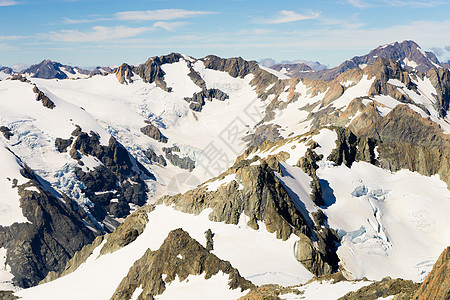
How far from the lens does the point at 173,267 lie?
5816 cm

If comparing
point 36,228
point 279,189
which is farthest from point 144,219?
point 36,228

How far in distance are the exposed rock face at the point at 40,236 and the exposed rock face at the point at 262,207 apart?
324 ft

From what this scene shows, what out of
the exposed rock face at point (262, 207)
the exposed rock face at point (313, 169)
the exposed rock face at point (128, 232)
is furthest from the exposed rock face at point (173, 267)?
the exposed rock face at point (313, 169)

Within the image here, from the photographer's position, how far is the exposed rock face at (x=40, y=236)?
15100 centimetres

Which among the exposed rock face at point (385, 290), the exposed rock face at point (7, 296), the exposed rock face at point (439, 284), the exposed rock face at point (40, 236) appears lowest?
the exposed rock face at point (40, 236)

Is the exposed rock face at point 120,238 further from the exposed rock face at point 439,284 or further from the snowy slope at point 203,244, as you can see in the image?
the exposed rock face at point 439,284

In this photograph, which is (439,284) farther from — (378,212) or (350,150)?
(350,150)

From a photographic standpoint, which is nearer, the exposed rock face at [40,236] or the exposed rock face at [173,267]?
the exposed rock face at [173,267]

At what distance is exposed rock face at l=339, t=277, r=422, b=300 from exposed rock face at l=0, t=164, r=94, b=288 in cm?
14241

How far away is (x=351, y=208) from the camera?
322ft

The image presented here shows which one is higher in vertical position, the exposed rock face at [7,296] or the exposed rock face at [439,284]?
the exposed rock face at [439,284]

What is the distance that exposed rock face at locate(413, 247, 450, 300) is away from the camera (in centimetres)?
2334

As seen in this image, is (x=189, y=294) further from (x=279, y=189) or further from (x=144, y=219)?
(x=144, y=219)

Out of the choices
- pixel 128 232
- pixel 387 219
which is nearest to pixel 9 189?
pixel 128 232
